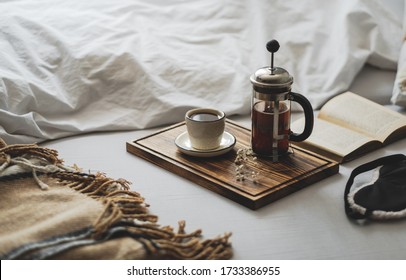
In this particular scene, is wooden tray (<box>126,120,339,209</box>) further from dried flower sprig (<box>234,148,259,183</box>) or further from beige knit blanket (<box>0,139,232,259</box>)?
beige knit blanket (<box>0,139,232,259</box>)

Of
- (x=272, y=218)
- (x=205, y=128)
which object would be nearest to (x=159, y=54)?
(x=205, y=128)

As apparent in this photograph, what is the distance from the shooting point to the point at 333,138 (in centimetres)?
137

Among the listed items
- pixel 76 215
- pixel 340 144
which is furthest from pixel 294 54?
pixel 76 215

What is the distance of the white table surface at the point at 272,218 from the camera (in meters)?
1.02

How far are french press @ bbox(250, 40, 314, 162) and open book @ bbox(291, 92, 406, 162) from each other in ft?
0.31

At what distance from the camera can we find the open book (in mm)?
1338

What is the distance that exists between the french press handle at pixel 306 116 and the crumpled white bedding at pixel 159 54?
0.26 m

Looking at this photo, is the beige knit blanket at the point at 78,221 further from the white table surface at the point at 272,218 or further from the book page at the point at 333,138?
the book page at the point at 333,138

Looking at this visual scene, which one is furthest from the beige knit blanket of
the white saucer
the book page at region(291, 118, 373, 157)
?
the book page at region(291, 118, 373, 157)

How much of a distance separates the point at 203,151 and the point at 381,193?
1.10 feet

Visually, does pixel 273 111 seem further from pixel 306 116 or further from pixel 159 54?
pixel 159 54
